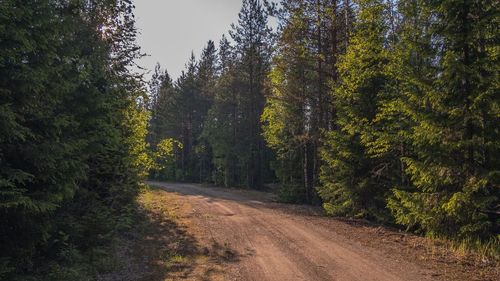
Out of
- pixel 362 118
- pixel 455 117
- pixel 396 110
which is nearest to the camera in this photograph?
pixel 455 117

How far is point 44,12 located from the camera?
23.6 ft

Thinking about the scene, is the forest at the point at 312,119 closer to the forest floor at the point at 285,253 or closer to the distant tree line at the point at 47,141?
the distant tree line at the point at 47,141

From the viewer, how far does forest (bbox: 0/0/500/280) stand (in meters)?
7.16

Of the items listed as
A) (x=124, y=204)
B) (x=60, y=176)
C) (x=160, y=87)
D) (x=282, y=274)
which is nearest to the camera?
(x=60, y=176)

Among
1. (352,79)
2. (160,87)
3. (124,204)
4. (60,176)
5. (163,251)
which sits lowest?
(163,251)

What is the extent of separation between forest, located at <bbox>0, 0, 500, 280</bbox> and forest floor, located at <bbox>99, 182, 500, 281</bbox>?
750 mm

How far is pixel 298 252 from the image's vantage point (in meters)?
10.7

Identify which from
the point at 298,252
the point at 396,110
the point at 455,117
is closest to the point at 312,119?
the point at 396,110

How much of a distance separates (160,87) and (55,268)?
6832cm

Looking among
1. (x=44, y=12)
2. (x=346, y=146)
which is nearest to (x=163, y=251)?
(x=44, y=12)

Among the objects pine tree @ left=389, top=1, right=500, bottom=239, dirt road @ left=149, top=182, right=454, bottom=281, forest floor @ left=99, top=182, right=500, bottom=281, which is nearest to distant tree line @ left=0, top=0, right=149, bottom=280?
forest floor @ left=99, top=182, right=500, bottom=281

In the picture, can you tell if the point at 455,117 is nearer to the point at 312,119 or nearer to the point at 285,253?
the point at 285,253

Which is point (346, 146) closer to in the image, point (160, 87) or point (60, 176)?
point (60, 176)

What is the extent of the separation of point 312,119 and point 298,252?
45.8 ft
